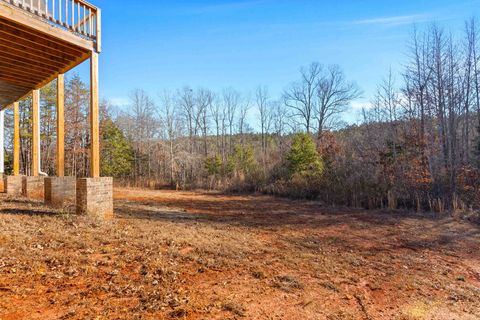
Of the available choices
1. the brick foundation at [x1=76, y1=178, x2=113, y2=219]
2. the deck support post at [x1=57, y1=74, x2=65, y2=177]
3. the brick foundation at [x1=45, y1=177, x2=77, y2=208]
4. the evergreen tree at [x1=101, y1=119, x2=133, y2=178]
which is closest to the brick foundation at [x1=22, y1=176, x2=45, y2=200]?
the brick foundation at [x1=45, y1=177, x2=77, y2=208]

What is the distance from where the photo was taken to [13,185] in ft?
26.5

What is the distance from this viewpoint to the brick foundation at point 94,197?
5.27 m

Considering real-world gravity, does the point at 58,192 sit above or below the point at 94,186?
below

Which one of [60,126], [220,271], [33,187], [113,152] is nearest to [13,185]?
[33,187]

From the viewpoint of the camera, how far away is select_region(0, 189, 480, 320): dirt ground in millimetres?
2523

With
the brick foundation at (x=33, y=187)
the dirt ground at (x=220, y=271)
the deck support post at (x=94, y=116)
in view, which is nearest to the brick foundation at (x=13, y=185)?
the brick foundation at (x=33, y=187)

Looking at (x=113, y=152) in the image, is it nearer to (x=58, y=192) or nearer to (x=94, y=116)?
(x=58, y=192)

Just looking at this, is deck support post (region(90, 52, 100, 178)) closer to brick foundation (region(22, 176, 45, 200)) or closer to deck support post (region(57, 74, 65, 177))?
deck support post (region(57, 74, 65, 177))

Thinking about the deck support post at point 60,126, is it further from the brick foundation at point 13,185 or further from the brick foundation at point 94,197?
the brick foundation at point 13,185

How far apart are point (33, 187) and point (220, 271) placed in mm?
7731

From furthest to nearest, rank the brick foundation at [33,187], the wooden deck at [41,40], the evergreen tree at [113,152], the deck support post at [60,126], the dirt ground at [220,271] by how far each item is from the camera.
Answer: the evergreen tree at [113,152], the brick foundation at [33,187], the deck support post at [60,126], the wooden deck at [41,40], the dirt ground at [220,271]

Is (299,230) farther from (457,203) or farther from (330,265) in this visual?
(457,203)

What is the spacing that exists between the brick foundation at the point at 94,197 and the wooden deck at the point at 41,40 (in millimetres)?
2873

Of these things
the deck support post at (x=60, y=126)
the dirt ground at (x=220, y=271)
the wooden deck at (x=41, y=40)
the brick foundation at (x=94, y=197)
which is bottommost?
the dirt ground at (x=220, y=271)
